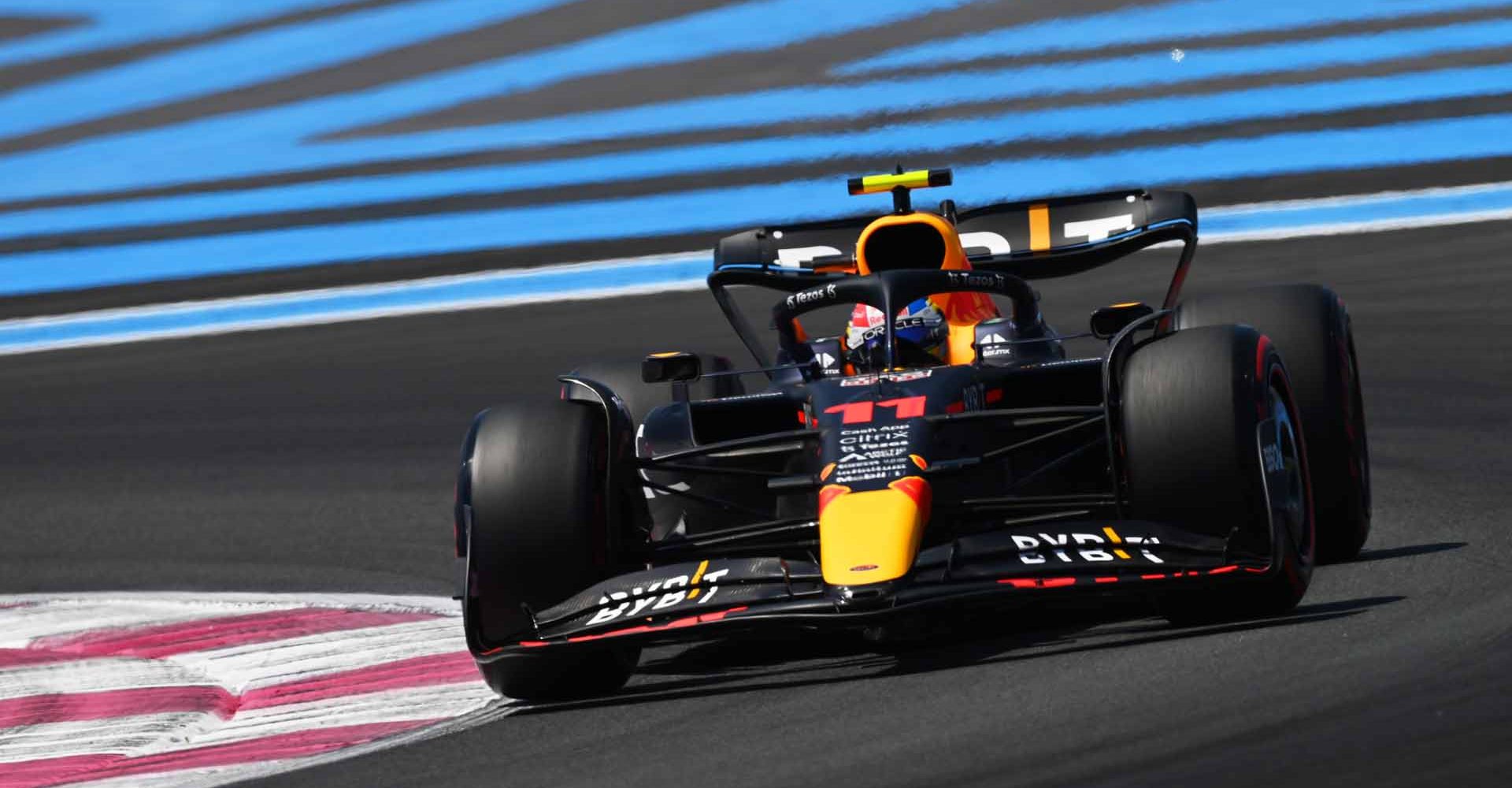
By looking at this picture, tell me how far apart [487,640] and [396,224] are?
10439 millimetres

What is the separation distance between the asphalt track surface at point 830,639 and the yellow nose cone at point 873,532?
29 cm

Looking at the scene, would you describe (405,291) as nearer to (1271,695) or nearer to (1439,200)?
(1439,200)

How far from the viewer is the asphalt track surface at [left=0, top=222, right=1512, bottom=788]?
4.98 metres

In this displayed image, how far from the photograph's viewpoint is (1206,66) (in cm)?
1680

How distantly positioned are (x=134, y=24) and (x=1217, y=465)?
16.3 metres

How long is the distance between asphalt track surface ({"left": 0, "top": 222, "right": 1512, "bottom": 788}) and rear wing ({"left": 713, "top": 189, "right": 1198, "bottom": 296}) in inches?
54.1

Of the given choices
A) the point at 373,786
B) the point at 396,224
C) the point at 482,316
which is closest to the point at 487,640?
the point at 373,786

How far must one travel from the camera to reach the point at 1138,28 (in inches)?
687

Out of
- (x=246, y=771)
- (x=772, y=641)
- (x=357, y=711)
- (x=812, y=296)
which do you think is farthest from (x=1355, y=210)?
(x=246, y=771)

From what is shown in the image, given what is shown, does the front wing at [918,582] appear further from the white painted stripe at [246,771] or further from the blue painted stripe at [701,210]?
the blue painted stripe at [701,210]

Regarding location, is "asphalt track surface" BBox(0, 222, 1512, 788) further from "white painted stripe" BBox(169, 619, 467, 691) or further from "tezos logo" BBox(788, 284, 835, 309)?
"tezos logo" BBox(788, 284, 835, 309)

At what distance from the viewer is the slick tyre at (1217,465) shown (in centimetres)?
614

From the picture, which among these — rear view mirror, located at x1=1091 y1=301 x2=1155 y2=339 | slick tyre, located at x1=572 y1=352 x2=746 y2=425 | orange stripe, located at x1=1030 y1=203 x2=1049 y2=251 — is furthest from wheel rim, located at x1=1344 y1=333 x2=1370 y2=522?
slick tyre, located at x1=572 y1=352 x2=746 y2=425

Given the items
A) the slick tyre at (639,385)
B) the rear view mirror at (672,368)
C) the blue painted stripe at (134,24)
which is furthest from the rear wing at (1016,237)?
the blue painted stripe at (134,24)
